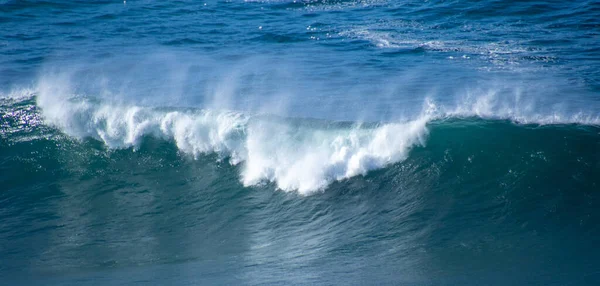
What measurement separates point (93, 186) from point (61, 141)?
188cm

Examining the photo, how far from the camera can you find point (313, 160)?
9.86m

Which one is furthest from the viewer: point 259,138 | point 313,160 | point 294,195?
point 259,138

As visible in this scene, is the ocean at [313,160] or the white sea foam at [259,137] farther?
the white sea foam at [259,137]

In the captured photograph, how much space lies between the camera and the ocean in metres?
7.32

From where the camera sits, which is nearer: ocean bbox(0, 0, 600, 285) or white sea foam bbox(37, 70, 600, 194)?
ocean bbox(0, 0, 600, 285)

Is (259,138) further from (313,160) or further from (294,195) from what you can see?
(294,195)

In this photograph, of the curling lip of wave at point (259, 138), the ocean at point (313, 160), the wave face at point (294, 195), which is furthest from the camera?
the curling lip of wave at point (259, 138)

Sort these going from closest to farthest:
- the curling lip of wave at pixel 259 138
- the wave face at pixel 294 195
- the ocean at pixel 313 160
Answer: the wave face at pixel 294 195, the ocean at pixel 313 160, the curling lip of wave at pixel 259 138

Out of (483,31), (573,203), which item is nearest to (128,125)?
(573,203)

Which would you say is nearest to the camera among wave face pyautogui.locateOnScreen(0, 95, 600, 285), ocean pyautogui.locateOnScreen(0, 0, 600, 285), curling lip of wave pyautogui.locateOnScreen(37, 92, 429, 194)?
wave face pyautogui.locateOnScreen(0, 95, 600, 285)

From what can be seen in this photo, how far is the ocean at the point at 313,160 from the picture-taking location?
24.0 ft

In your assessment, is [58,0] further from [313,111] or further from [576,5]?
[576,5]

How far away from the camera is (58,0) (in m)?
22.4

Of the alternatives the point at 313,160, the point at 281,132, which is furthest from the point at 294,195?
the point at 281,132
